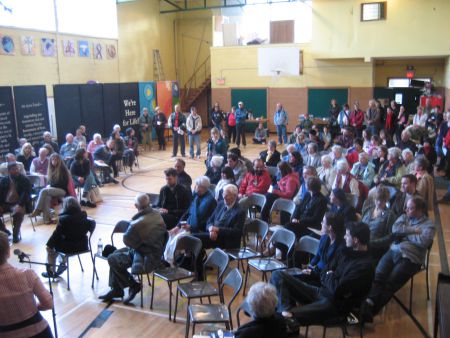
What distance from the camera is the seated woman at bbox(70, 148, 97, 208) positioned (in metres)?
9.57

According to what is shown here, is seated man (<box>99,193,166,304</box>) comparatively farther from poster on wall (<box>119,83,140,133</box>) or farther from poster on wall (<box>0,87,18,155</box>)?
poster on wall (<box>119,83,140,133</box>)

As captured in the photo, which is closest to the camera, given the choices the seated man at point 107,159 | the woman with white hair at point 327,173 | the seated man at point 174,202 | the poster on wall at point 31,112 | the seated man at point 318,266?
the seated man at point 318,266

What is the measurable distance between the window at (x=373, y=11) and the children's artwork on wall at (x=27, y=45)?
38.0 ft

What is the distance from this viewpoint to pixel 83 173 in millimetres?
9672

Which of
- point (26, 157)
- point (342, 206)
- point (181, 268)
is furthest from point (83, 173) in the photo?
point (342, 206)

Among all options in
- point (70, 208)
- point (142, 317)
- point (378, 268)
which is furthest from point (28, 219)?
point (378, 268)

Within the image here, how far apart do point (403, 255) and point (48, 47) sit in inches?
551

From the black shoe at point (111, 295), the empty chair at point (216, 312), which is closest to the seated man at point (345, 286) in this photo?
the empty chair at point (216, 312)

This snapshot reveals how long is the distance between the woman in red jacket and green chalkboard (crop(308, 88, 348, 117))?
509 inches

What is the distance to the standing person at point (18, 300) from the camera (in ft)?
10.7

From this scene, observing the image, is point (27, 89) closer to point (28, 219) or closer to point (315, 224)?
point (28, 219)

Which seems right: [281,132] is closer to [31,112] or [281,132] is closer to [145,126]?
[145,126]

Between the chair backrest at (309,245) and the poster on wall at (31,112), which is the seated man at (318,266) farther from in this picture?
the poster on wall at (31,112)

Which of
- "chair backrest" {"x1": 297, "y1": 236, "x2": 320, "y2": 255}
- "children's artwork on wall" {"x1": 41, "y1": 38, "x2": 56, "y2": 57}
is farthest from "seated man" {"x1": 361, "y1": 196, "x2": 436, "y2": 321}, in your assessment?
"children's artwork on wall" {"x1": 41, "y1": 38, "x2": 56, "y2": 57}
